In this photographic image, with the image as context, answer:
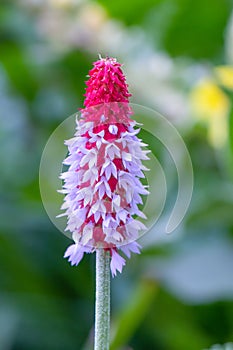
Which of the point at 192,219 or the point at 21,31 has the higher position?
the point at 21,31

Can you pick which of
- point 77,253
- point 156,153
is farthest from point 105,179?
point 156,153

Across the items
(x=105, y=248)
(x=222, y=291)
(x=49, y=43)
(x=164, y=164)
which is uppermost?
(x=49, y=43)

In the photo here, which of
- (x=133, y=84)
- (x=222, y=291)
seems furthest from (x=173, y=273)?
(x=133, y=84)

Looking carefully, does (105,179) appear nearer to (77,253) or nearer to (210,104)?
(77,253)

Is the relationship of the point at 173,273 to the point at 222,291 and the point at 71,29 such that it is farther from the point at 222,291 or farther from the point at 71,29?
the point at 71,29

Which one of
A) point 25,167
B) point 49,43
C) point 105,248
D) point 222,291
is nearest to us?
point 105,248

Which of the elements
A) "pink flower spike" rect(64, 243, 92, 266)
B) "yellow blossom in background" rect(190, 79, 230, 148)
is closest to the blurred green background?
"yellow blossom in background" rect(190, 79, 230, 148)

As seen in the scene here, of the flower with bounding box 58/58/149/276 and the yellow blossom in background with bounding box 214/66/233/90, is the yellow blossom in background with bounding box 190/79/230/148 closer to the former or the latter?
the yellow blossom in background with bounding box 214/66/233/90
